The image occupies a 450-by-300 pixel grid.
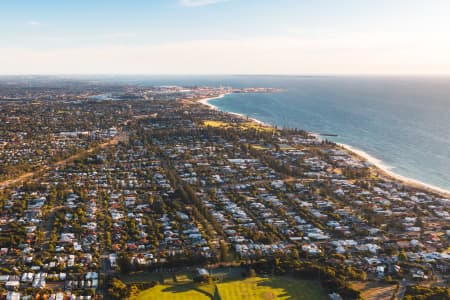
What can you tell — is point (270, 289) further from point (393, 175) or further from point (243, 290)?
point (393, 175)

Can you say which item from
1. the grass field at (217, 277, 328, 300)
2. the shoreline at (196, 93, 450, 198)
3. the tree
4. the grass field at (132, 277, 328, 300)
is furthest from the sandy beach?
the tree

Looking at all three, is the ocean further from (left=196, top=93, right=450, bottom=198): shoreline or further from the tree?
the tree

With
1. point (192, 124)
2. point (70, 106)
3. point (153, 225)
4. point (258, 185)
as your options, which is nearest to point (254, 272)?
point (153, 225)


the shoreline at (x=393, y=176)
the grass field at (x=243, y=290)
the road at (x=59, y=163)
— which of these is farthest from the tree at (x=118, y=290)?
the shoreline at (x=393, y=176)

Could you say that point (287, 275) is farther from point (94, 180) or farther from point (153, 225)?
point (94, 180)

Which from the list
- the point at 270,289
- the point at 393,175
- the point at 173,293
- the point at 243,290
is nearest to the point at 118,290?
the point at 173,293

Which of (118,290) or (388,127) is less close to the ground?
(388,127)

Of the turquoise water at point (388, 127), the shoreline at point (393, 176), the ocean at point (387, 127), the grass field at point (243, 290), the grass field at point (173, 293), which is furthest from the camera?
the turquoise water at point (388, 127)

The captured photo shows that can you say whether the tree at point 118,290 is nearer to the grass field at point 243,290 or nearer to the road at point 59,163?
the grass field at point 243,290
